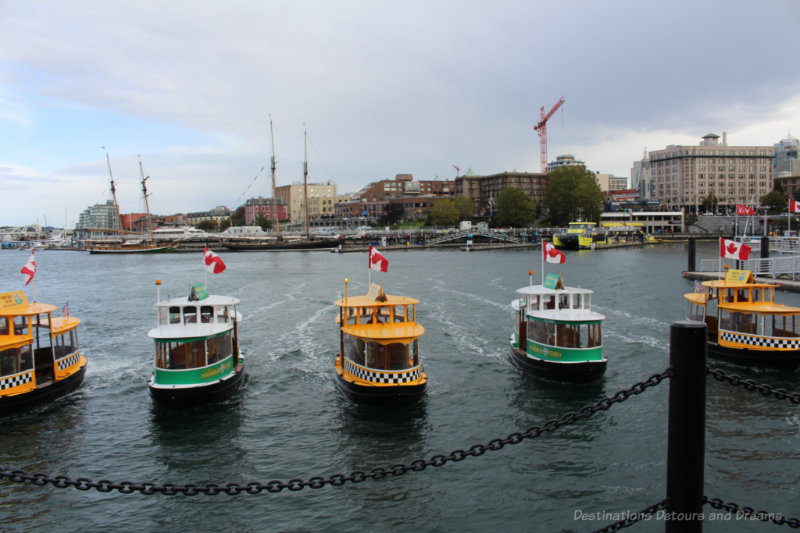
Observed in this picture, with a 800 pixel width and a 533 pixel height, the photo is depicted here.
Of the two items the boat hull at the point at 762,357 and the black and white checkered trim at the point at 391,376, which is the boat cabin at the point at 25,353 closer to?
the black and white checkered trim at the point at 391,376

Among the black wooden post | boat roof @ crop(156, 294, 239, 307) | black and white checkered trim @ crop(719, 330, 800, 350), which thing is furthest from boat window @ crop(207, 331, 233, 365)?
black and white checkered trim @ crop(719, 330, 800, 350)

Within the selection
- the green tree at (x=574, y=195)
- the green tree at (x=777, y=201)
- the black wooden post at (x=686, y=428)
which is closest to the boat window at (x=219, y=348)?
the black wooden post at (x=686, y=428)

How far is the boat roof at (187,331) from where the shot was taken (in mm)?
20581

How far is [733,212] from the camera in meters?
191

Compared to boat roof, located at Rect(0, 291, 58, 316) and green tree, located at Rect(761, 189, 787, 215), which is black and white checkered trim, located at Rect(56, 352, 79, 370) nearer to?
boat roof, located at Rect(0, 291, 58, 316)

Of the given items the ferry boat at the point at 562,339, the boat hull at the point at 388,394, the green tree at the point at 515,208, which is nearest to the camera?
the boat hull at the point at 388,394

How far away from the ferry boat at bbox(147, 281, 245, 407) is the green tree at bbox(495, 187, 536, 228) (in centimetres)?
14651

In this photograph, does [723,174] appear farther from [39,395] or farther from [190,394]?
[39,395]

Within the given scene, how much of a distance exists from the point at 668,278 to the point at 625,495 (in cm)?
5490

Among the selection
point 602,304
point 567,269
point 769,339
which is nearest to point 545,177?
point 567,269

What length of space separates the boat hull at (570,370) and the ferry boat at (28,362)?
792 inches

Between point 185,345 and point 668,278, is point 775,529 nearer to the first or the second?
point 185,345

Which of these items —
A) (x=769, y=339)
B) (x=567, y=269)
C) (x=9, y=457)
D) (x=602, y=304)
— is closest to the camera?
(x=9, y=457)

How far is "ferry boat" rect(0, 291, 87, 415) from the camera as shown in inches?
794
